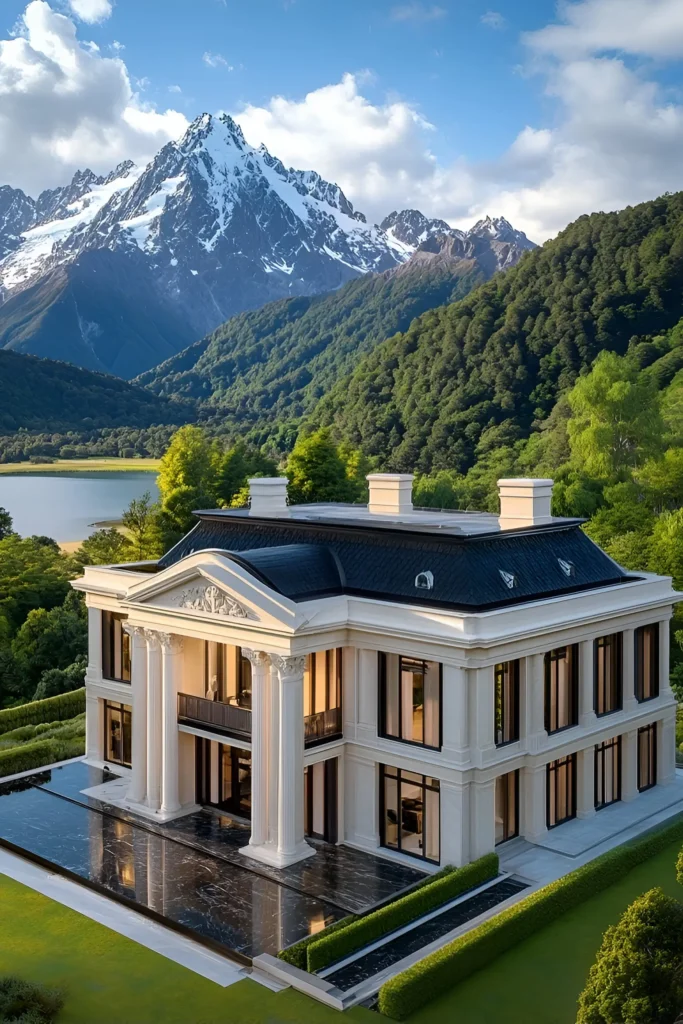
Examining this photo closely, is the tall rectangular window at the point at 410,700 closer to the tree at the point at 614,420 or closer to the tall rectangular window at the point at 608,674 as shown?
the tall rectangular window at the point at 608,674

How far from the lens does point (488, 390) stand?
96.8 meters

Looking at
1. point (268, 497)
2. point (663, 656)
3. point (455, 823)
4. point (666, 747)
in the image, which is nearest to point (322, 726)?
point (455, 823)

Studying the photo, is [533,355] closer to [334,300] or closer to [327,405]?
[327,405]

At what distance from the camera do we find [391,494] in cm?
3509

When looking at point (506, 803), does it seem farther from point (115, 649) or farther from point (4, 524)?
point (4, 524)

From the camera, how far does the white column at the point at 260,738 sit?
28016 millimetres

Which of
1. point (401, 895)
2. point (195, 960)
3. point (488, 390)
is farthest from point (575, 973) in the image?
point (488, 390)

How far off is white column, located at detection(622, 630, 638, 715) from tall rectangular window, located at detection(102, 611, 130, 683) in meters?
16.2

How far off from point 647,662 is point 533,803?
700cm

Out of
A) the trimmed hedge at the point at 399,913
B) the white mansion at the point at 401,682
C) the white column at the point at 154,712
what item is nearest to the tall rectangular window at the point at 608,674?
the white mansion at the point at 401,682

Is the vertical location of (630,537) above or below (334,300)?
below

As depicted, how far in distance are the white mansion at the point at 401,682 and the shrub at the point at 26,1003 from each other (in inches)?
299

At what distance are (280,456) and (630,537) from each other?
2572 inches

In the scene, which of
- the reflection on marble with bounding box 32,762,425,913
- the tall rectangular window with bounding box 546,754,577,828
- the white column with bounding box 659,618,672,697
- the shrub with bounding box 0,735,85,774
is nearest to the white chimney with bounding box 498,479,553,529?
the white column with bounding box 659,618,672,697
